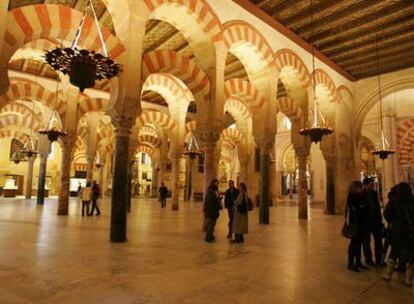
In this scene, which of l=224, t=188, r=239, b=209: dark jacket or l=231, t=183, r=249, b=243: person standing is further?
l=224, t=188, r=239, b=209: dark jacket

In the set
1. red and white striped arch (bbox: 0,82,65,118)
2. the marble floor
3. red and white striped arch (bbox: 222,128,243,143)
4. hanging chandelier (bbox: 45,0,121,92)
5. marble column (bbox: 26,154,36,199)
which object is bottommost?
the marble floor

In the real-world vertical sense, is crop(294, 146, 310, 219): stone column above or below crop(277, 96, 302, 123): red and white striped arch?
below

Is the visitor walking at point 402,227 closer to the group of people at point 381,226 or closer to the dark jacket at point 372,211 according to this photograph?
the group of people at point 381,226

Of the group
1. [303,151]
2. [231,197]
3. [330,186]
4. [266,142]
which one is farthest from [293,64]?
[231,197]

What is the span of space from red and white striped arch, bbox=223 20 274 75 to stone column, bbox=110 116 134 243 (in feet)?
9.51

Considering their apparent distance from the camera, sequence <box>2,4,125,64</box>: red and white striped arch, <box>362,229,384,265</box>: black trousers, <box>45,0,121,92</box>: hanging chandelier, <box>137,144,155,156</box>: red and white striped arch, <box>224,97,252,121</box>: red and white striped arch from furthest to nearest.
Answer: <box>137,144,155,156</box>: red and white striped arch, <box>224,97,252,121</box>: red and white striped arch, <box>2,4,125,64</box>: red and white striped arch, <box>45,0,121,92</box>: hanging chandelier, <box>362,229,384,265</box>: black trousers

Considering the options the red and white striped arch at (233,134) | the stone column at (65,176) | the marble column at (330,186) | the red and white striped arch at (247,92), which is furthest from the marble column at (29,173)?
the marble column at (330,186)

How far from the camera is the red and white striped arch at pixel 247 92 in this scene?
Answer: 7270 millimetres

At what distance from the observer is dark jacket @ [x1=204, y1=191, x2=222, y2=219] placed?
4.57 meters

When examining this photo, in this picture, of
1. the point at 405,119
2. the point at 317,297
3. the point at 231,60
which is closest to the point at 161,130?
the point at 231,60

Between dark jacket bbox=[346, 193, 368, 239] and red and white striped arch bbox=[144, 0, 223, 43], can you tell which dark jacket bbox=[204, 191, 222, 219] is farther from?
red and white striped arch bbox=[144, 0, 223, 43]

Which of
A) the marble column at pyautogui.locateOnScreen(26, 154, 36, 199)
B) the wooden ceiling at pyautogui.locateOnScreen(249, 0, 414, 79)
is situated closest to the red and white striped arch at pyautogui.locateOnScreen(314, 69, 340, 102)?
the wooden ceiling at pyautogui.locateOnScreen(249, 0, 414, 79)

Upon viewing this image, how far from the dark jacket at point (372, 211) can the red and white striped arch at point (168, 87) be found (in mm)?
6952

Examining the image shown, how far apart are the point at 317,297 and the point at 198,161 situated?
1491 cm
